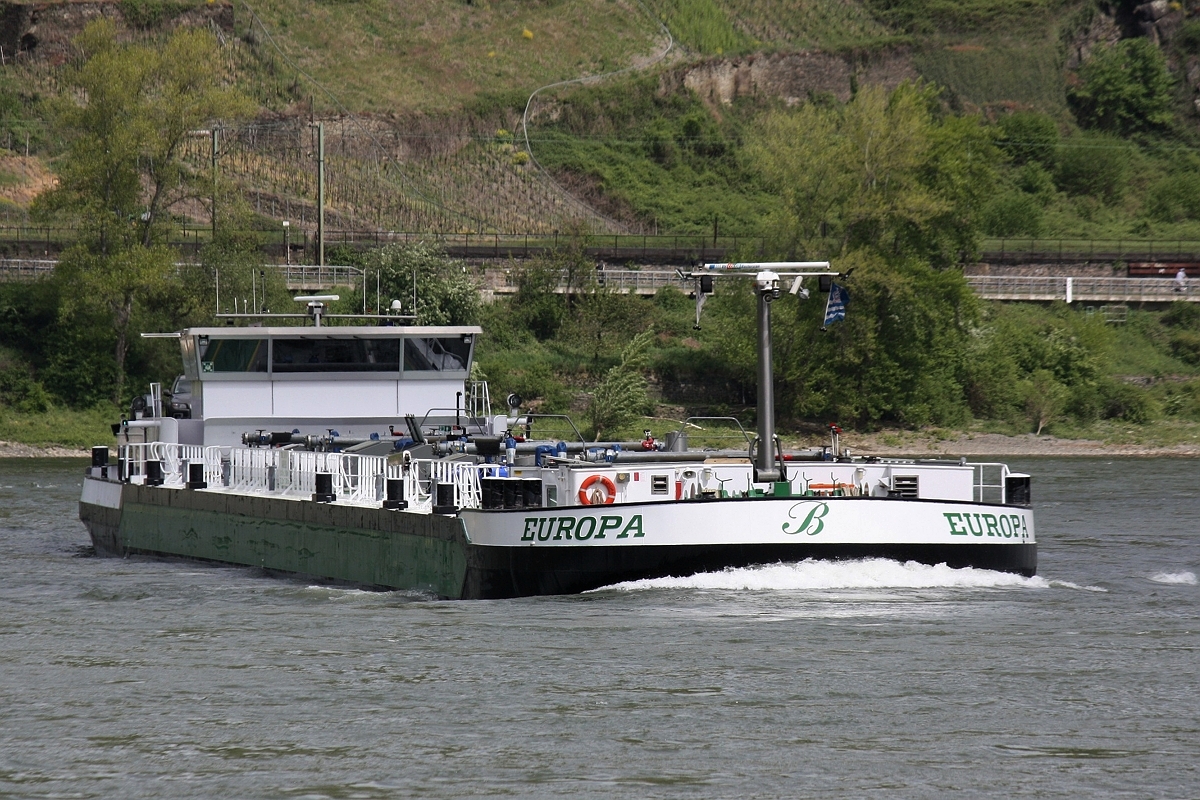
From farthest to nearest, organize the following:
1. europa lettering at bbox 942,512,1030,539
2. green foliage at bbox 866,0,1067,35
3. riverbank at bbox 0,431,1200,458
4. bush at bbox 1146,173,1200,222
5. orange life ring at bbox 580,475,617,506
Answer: green foliage at bbox 866,0,1067,35 < bush at bbox 1146,173,1200,222 < riverbank at bbox 0,431,1200,458 < orange life ring at bbox 580,475,617,506 < europa lettering at bbox 942,512,1030,539

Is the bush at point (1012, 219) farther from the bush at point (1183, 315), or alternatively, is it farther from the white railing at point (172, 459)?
the white railing at point (172, 459)

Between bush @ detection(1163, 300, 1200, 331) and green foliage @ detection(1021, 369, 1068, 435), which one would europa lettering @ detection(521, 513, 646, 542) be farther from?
bush @ detection(1163, 300, 1200, 331)

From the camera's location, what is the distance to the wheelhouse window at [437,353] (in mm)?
32625

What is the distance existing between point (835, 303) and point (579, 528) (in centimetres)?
559

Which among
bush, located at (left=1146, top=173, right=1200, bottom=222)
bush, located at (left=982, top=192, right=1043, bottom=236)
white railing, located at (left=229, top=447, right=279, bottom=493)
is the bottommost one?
white railing, located at (left=229, top=447, right=279, bottom=493)

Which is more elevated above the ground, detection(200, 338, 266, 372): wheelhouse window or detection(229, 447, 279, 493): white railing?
detection(200, 338, 266, 372): wheelhouse window

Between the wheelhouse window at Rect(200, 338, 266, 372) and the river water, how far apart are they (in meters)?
6.94

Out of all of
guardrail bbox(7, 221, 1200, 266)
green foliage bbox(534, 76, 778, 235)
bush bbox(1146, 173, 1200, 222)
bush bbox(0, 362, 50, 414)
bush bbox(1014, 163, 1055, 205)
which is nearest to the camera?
bush bbox(0, 362, 50, 414)

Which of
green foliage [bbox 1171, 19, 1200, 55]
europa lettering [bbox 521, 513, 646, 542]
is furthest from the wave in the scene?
green foliage [bbox 1171, 19, 1200, 55]

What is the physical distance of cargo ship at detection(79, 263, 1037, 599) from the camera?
72.5 feet

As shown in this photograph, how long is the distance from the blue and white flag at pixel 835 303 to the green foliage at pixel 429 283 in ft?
146

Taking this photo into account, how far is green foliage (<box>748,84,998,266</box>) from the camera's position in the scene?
6700cm

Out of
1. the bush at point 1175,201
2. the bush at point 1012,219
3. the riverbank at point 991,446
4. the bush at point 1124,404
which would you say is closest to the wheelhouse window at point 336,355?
the riverbank at point 991,446

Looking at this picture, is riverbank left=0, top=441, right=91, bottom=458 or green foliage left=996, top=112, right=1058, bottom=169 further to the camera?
green foliage left=996, top=112, right=1058, bottom=169
